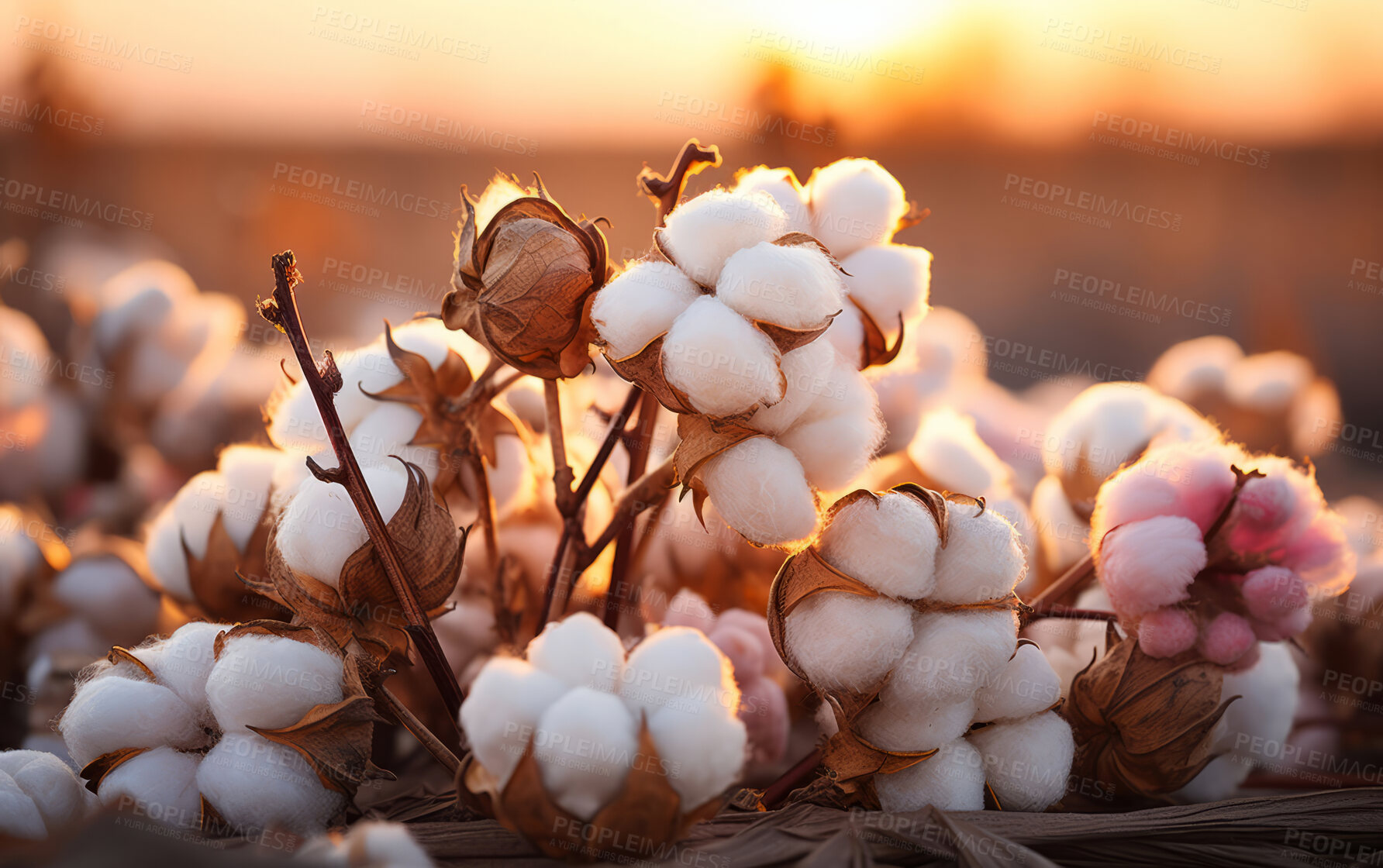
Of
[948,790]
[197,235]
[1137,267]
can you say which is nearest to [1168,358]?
[948,790]

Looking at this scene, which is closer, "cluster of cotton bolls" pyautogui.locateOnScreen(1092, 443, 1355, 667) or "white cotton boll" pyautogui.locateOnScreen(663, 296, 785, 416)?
"white cotton boll" pyautogui.locateOnScreen(663, 296, 785, 416)

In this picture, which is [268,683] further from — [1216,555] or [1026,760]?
[1216,555]

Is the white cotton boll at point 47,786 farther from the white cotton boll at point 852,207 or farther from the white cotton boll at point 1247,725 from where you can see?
the white cotton boll at point 1247,725


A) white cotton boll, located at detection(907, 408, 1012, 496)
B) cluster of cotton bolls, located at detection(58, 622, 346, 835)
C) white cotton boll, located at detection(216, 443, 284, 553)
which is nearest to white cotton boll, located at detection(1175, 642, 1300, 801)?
white cotton boll, located at detection(907, 408, 1012, 496)

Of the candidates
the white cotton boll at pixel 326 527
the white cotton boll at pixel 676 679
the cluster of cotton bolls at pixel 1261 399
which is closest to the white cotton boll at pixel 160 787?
the white cotton boll at pixel 326 527

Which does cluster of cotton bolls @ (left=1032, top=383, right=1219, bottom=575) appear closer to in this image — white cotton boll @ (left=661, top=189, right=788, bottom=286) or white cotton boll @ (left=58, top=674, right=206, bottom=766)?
white cotton boll @ (left=661, top=189, right=788, bottom=286)

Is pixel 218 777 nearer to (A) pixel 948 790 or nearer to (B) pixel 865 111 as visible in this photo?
(A) pixel 948 790

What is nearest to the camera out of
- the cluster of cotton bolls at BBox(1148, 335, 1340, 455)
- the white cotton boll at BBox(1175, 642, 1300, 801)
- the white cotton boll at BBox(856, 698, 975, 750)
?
the white cotton boll at BBox(856, 698, 975, 750)
